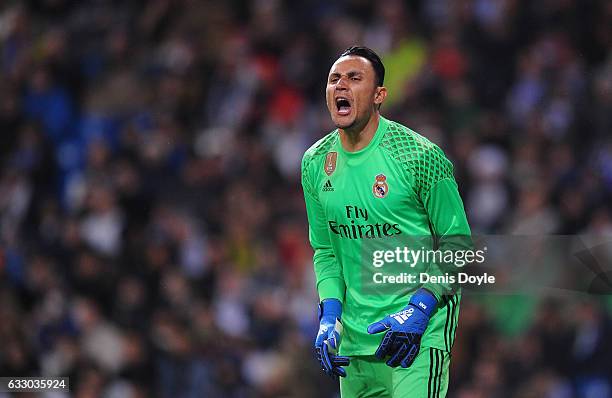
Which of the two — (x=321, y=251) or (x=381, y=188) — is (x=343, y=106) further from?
(x=321, y=251)

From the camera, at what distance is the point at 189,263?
9617mm

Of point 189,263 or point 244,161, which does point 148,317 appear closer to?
point 189,263

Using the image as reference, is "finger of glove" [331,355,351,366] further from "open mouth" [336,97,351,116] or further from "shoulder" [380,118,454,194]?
"open mouth" [336,97,351,116]

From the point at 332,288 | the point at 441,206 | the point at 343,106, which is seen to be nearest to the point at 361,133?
the point at 343,106

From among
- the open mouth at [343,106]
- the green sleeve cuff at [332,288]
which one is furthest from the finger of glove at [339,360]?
the open mouth at [343,106]

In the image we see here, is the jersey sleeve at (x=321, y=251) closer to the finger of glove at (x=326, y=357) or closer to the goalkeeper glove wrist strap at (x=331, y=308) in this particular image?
the goalkeeper glove wrist strap at (x=331, y=308)

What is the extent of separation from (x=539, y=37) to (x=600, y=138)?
1250 mm

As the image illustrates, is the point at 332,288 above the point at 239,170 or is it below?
below

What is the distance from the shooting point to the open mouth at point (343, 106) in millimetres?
4793

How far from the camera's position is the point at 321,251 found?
5.07 meters

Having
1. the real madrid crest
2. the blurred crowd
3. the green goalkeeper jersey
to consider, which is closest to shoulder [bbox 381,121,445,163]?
the green goalkeeper jersey

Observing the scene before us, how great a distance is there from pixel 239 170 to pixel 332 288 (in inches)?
204

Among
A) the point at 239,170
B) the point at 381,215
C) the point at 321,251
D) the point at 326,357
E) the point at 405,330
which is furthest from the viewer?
the point at 239,170

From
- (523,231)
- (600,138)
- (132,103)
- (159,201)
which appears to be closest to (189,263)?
(159,201)
